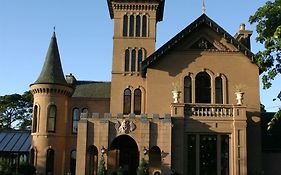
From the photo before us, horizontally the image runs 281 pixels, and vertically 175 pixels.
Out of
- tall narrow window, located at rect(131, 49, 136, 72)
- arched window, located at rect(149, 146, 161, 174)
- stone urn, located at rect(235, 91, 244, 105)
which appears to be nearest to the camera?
stone urn, located at rect(235, 91, 244, 105)

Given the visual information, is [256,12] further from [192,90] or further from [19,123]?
[19,123]

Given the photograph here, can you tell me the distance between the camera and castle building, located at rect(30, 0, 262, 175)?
82.6ft

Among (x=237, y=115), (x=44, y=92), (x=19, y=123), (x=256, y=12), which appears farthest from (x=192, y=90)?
(x=19, y=123)

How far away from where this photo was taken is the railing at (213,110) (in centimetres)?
2577

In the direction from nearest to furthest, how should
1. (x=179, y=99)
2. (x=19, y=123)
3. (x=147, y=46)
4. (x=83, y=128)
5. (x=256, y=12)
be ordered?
1. (x=256, y=12)
2. (x=83, y=128)
3. (x=179, y=99)
4. (x=147, y=46)
5. (x=19, y=123)

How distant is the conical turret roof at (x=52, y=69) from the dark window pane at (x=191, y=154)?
1601 centimetres

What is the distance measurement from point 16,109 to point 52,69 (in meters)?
36.3

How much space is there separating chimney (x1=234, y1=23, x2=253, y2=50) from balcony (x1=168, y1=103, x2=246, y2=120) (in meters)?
10.8

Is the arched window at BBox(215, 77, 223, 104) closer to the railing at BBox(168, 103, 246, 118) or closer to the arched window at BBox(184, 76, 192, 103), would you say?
the arched window at BBox(184, 76, 192, 103)

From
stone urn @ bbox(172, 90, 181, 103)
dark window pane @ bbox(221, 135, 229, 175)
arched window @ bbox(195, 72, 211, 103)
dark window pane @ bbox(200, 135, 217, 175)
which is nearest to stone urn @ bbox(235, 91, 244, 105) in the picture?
dark window pane @ bbox(221, 135, 229, 175)

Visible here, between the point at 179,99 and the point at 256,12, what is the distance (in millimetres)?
11514

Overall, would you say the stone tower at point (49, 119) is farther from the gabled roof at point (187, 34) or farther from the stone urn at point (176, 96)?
the stone urn at point (176, 96)

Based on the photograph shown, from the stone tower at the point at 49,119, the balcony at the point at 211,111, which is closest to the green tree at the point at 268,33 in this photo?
the balcony at the point at 211,111

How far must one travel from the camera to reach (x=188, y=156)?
25781mm
